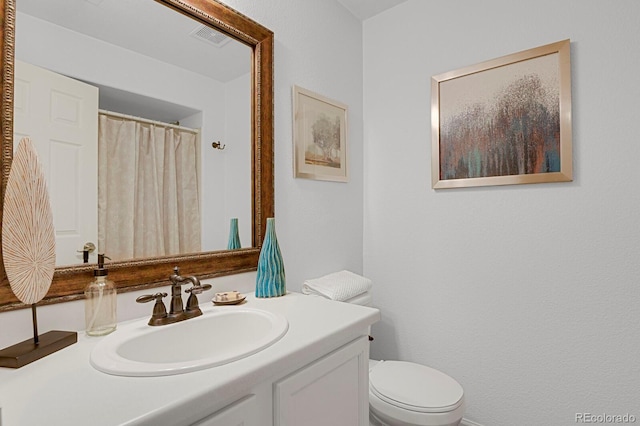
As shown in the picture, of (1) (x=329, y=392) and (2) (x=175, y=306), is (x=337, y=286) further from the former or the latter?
(2) (x=175, y=306)

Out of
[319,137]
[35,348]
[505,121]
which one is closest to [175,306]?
[35,348]

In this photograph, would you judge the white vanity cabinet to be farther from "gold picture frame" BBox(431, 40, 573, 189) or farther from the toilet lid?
"gold picture frame" BBox(431, 40, 573, 189)

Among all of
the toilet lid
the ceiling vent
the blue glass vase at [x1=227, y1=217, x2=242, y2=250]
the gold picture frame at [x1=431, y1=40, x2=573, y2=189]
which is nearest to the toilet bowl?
the toilet lid

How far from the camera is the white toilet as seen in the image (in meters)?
1.26

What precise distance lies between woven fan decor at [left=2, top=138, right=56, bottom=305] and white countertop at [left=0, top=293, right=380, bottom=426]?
0.18 meters

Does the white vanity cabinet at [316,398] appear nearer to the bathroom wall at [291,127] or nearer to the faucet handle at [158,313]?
the faucet handle at [158,313]

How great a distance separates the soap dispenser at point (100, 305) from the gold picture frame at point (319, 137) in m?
0.96

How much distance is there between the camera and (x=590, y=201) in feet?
4.67

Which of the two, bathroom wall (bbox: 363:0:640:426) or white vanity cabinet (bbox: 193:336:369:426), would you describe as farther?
bathroom wall (bbox: 363:0:640:426)

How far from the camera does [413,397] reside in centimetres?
133

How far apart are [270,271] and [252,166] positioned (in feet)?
1.58

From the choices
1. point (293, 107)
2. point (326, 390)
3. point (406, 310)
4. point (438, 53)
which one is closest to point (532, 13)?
point (438, 53)

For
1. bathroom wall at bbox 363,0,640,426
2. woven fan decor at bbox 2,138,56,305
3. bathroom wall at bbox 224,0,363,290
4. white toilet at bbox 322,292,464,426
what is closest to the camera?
woven fan decor at bbox 2,138,56,305

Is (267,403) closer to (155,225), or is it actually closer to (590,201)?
(155,225)
